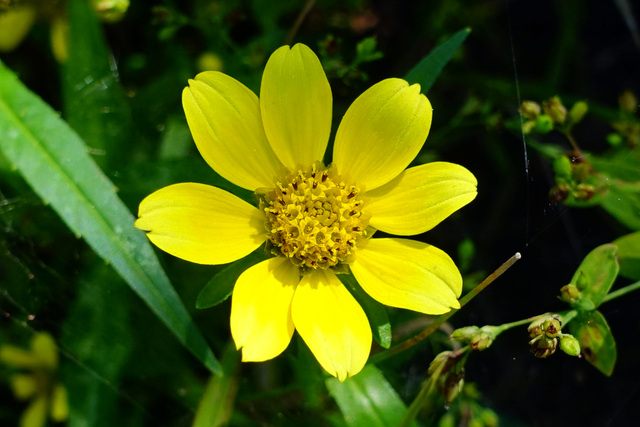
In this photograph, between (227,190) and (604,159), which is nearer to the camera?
(227,190)

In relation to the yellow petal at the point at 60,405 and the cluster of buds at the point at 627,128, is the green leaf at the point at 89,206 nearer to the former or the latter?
the yellow petal at the point at 60,405

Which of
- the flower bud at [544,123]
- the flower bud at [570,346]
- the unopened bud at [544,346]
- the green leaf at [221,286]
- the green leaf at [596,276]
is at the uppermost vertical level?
the green leaf at [221,286]

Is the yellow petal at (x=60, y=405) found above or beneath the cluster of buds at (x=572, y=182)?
beneath

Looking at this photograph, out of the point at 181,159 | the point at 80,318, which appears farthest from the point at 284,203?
the point at 80,318

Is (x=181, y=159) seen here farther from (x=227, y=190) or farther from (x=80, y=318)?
(x=80, y=318)

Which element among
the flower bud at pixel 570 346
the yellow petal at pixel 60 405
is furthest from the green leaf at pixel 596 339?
the yellow petal at pixel 60 405

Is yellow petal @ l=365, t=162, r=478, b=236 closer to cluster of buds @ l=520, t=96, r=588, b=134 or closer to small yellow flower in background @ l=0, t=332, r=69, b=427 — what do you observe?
cluster of buds @ l=520, t=96, r=588, b=134

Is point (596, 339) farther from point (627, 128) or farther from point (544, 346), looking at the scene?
point (627, 128)
